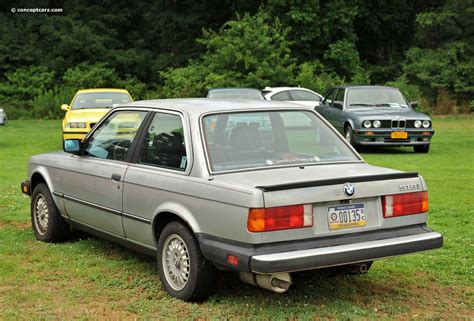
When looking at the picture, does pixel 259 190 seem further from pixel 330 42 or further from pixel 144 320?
pixel 330 42

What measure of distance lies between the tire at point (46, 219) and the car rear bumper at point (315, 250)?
9.23 ft

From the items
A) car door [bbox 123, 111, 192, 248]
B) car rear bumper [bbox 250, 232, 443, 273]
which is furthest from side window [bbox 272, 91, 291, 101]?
car rear bumper [bbox 250, 232, 443, 273]

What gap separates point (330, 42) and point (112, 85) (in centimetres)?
1226

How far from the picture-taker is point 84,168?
7059 millimetres

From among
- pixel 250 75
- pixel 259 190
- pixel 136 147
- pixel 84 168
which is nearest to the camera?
pixel 259 190

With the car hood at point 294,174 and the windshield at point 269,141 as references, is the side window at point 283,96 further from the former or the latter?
the car hood at point 294,174

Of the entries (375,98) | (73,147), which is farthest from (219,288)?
(375,98)

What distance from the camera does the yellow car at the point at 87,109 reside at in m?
18.3

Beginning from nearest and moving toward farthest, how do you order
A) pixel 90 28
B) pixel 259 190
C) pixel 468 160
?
pixel 259 190, pixel 468 160, pixel 90 28

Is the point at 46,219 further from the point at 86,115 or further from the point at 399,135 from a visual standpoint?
the point at 399,135

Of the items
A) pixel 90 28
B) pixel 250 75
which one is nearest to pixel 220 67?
pixel 250 75

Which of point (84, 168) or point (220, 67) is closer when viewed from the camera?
point (84, 168)

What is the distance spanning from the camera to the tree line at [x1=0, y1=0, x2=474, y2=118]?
35.5m

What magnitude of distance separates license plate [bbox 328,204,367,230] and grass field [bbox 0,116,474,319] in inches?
20.8
